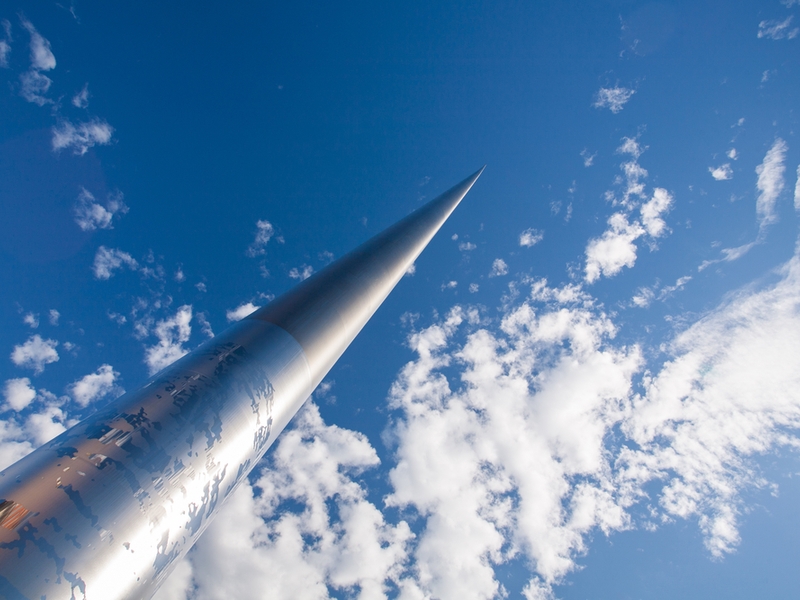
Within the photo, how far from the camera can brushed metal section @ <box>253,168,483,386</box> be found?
8531 mm

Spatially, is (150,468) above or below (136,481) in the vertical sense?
above

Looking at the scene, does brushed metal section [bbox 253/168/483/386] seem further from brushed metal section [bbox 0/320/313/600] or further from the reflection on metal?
brushed metal section [bbox 0/320/313/600]

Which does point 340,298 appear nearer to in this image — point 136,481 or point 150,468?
point 150,468

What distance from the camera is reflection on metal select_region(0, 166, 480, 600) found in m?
3.73

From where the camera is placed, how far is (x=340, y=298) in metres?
9.77

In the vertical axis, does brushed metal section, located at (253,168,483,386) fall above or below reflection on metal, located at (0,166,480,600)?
above

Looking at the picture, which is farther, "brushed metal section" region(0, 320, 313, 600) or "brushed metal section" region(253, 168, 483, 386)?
"brushed metal section" region(253, 168, 483, 386)

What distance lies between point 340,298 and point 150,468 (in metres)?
5.72

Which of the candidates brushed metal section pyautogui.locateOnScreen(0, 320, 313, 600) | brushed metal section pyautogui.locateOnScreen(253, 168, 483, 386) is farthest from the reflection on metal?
brushed metal section pyautogui.locateOnScreen(253, 168, 483, 386)

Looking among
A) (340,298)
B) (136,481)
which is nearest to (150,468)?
(136,481)

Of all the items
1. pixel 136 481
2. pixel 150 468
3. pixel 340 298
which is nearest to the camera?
pixel 136 481

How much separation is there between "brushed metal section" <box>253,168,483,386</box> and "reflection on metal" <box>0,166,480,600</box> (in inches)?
4.7

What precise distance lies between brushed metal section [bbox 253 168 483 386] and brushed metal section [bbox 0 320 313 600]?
1.69 meters

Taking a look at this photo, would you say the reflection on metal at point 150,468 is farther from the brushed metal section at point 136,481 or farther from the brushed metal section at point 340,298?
the brushed metal section at point 340,298
